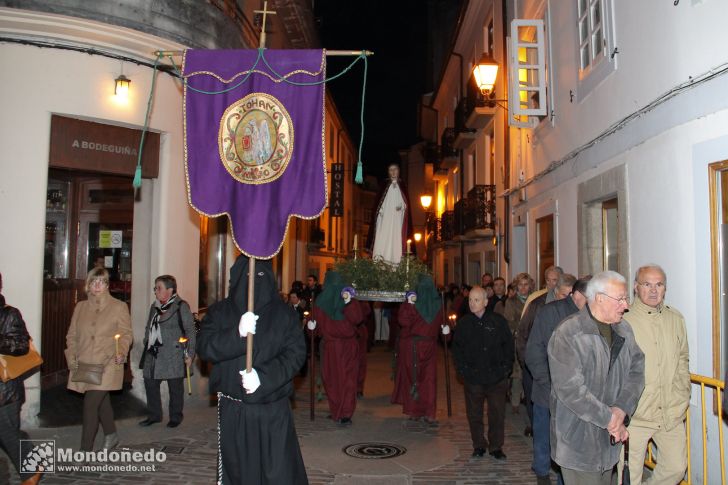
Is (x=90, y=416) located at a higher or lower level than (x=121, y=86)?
lower

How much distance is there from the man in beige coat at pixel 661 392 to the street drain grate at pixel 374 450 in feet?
9.98

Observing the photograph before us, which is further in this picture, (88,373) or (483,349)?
(483,349)

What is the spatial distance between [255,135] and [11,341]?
9.47ft

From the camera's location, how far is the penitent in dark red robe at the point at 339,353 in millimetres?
8898

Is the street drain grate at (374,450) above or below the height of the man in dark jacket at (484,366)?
below

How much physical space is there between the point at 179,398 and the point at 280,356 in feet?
14.6

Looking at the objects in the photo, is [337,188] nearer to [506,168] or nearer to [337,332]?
[506,168]

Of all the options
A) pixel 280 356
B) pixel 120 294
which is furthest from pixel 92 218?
pixel 280 356

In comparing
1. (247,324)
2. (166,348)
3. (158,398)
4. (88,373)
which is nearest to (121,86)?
Answer: (166,348)

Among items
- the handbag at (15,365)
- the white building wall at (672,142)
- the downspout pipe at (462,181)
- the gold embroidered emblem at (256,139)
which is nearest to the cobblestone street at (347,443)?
the handbag at (15,365)

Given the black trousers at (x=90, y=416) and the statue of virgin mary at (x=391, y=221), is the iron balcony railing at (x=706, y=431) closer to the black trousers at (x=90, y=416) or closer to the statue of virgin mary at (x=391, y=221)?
the statue of virgin mary at (x=391, y=221)

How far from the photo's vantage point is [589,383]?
4027 mm

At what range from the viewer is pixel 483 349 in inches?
273

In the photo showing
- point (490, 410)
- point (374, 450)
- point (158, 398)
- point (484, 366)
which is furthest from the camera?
point (158, 398)
